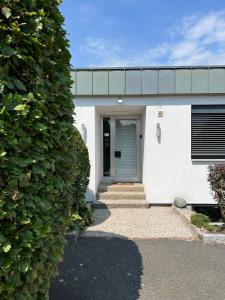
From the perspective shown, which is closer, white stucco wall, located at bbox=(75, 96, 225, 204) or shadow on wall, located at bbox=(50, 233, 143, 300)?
shadow on wall, located at bbox=(50, 233, 143, 300)

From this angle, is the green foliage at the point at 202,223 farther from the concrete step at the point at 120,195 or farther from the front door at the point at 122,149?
the front door at the point at 122,149

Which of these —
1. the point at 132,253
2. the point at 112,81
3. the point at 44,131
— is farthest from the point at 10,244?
the point at 112,81

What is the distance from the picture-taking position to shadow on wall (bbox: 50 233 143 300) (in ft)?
10.6

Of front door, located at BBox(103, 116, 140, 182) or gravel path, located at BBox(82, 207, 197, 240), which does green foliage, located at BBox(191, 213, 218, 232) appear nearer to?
gravel path, located at BBox(82, 207, 197, 240)

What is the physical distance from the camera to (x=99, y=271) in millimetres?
3828

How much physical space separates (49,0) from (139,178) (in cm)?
737

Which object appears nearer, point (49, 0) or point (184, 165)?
point (49, 0)

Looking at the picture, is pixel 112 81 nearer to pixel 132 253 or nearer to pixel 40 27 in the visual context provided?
pixel 132 253

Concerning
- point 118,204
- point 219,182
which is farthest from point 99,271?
point 118,204

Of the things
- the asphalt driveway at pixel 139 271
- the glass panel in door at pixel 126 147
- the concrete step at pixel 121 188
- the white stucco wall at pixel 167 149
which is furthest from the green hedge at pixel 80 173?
the glass panel in door at pixel 126 147

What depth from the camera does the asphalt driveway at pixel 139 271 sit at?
326 cm

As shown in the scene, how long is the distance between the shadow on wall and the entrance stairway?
2388 mm

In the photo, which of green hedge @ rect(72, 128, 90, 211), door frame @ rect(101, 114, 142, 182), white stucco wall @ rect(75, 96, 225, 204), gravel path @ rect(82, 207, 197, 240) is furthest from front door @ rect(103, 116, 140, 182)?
green hedge @ rect(72, 128, 90, 211)

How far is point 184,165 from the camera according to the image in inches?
307
